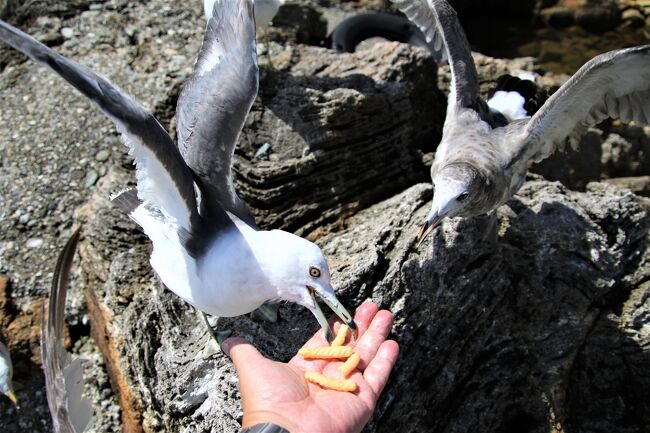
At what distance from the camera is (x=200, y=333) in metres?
3.62

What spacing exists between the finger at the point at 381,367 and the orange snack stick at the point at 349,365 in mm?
68

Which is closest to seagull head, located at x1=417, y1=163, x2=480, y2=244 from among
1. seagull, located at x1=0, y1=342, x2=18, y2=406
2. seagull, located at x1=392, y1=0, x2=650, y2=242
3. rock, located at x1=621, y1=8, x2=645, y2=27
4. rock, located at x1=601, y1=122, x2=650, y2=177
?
seagull, located at x1=392, y1=0, x2=650, y2=242

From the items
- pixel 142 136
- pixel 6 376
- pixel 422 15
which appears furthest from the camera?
pixel 422 15

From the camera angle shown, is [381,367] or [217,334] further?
[217,334]

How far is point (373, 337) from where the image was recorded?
10.1 feet

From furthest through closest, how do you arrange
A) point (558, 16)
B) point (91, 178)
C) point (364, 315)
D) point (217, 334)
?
1. point (558, 16)
2. point (91, 178)
3. point (217, 334)
4. point (364, 315)

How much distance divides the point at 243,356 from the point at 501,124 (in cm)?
261

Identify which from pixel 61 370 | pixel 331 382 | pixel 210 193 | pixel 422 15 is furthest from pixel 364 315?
pixel 422 15

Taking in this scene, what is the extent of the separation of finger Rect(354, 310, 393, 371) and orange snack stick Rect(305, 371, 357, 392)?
169 millimetres

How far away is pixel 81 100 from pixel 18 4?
1.57 m

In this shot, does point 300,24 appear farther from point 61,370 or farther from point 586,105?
point 61,370

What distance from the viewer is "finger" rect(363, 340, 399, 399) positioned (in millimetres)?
2895

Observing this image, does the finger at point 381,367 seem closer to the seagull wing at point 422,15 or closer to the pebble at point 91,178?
the seagull wing at point 422,15

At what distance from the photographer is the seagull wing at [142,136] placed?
2354 millimetres
